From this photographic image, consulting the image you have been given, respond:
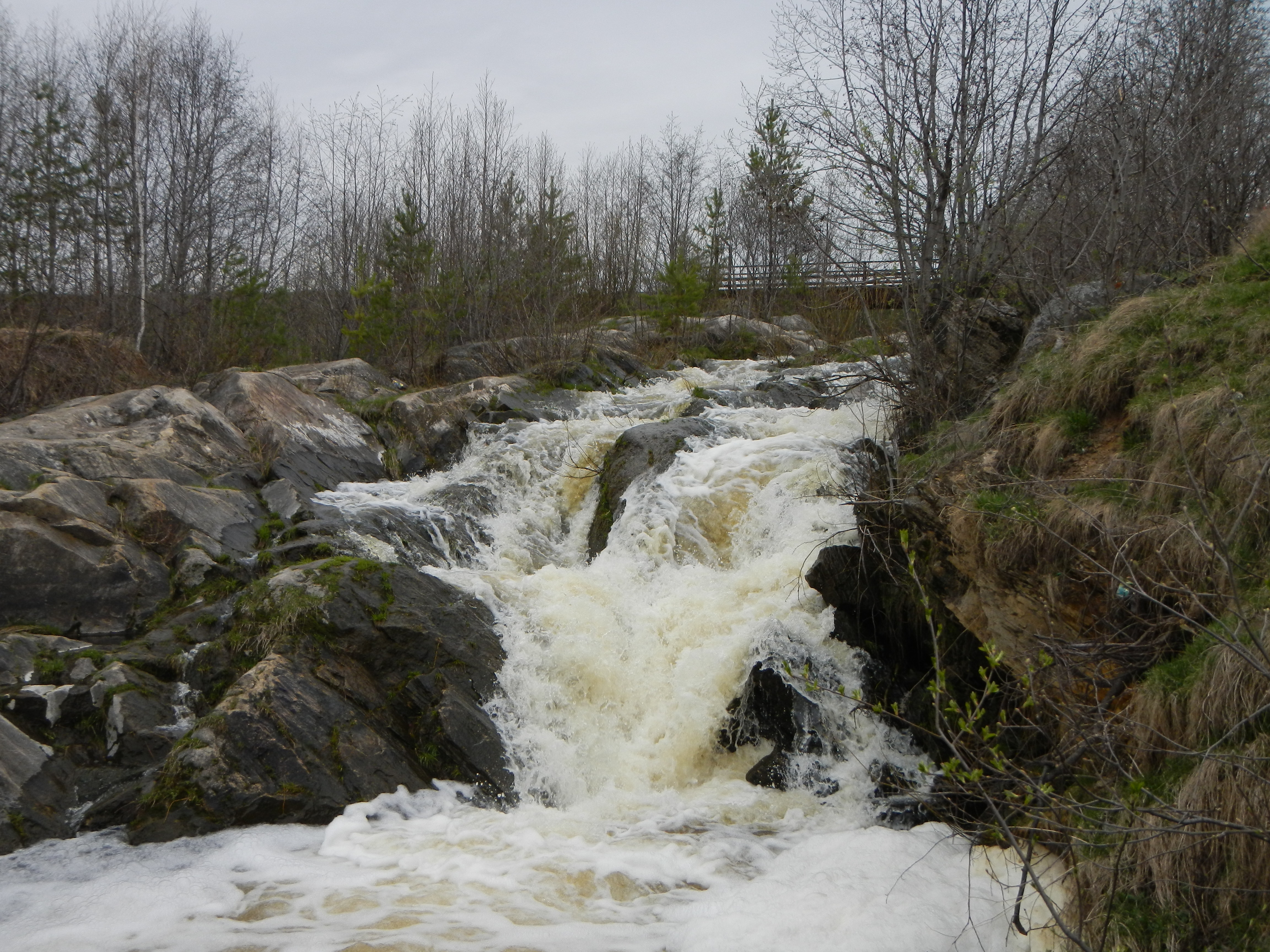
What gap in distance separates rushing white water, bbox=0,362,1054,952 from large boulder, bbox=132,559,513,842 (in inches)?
7.5

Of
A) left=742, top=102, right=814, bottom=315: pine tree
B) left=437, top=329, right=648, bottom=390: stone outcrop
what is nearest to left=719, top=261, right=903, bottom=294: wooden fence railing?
left=742, top=102, right=814, bottom=315: pine tree

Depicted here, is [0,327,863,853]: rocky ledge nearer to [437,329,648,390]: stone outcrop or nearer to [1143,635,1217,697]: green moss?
[1143,635,1217,697]: green moss

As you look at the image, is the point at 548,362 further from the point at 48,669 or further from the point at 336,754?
the point at 336,754

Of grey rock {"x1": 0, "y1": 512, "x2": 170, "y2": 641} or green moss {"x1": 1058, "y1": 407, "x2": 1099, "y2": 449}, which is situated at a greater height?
green moss {"x1": 1058, "y1": 407, "x2": 1099, "y2": 449}

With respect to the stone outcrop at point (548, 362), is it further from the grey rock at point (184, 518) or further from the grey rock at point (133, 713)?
the grey rock at point (133, 713)

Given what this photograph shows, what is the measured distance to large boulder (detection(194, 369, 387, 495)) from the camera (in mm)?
10602

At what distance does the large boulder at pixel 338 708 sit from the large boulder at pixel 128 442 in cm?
311

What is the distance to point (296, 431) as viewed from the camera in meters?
11.2

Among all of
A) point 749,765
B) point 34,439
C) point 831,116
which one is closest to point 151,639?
point 34,439

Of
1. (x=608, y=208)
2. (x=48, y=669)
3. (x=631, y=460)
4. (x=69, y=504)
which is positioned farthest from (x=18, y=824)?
(x=608, y=208)

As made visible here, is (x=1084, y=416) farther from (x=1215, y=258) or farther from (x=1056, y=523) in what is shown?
(x=1215, y=258)

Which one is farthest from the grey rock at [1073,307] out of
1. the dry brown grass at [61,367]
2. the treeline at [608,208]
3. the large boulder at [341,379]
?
the dry brown grass at [61,367]

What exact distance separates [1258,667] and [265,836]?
5217mm

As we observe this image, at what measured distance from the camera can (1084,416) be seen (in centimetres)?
602
